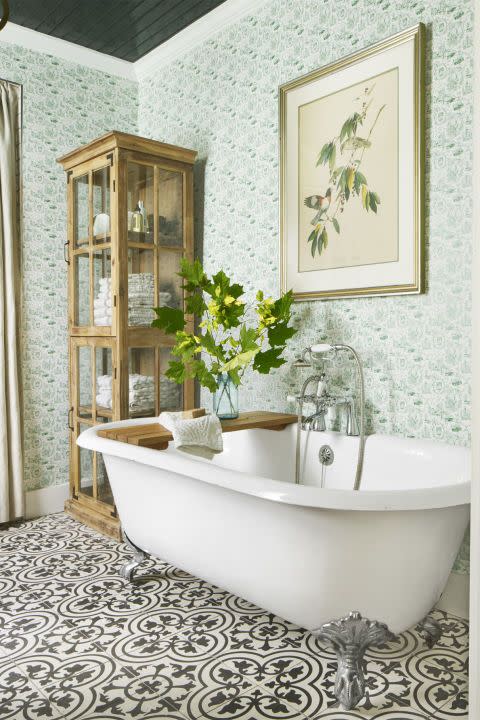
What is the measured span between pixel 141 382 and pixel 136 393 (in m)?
0.06

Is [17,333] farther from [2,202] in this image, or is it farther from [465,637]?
[465,637]

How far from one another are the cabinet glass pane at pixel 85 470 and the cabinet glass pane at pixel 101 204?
41.2 inches

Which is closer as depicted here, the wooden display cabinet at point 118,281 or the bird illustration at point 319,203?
the bird illustration at point 319,203

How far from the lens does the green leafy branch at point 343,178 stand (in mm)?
2535

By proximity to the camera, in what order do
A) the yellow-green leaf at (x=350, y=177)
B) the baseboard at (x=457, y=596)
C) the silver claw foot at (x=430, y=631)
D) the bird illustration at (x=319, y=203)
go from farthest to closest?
the bird illustration at (x=319, y=203) → the yellow-green leaf at (x=350, y=177) → the baseboard at (x=457, y=596) → the silver claw foot at (x=430, y=631)

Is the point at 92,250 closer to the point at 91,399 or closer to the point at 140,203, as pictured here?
the point at 140,203

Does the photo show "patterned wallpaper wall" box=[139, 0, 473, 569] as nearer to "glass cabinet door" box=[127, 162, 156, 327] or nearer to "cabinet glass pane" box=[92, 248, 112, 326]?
"glass cabinet door" box=[127, 162, 156, 327]

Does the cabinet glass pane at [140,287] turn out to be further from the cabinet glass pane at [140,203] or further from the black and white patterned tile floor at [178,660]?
Answer: the black and white patterned tile floor at [178,660]

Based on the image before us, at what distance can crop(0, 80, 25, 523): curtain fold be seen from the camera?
327 cm

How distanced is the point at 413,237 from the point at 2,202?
7.22 ft

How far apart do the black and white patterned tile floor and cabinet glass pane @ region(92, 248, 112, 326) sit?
1.30m

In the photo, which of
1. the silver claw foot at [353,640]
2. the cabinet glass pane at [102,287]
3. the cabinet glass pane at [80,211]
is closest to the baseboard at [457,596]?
the silver claw foot at [353,640]

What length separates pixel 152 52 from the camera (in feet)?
11.9

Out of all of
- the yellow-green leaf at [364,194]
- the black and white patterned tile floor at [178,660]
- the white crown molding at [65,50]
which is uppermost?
the white crown molding at [65,50]
